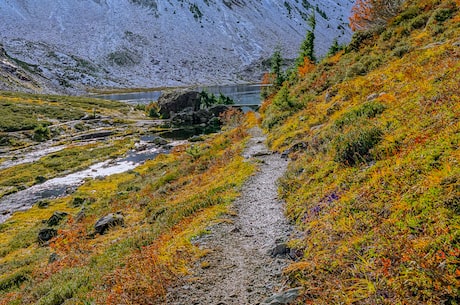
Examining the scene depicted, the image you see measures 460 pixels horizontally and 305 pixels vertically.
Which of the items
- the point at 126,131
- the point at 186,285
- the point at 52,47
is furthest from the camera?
the point at 52,47

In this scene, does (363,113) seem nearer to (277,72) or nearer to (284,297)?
(284,297)

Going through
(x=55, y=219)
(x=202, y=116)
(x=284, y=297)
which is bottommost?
(x=55, y=219)

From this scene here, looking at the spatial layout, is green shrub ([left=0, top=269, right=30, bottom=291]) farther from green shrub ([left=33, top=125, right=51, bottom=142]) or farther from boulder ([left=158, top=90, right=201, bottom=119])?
boulder ([left=158, top=90, right=201, bottom=119])

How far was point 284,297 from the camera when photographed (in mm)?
5098

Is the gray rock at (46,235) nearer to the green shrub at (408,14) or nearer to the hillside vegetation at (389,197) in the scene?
the hillside vegetation at (389,197)

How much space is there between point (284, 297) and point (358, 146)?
17.7ft

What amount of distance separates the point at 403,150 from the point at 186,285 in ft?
19.3

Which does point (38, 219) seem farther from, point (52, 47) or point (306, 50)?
point (52, 47)

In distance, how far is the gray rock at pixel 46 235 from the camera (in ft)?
65.8

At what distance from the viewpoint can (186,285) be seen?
6.51m

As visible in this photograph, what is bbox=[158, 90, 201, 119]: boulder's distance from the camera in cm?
9319

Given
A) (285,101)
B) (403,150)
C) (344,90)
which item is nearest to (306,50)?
(285,101)

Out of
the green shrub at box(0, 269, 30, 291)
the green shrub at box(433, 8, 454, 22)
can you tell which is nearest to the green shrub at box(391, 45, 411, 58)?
the green shrub at box(433, 8, 454, 22)

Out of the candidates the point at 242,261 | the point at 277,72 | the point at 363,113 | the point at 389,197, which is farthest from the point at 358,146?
the point at 277,72
